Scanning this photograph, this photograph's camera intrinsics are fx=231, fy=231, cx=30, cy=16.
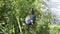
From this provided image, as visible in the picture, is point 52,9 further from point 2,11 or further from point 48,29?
point 2,11

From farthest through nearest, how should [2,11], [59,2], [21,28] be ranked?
[59,2], [2,11], [21,28]

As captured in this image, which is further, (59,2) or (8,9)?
(59,2)

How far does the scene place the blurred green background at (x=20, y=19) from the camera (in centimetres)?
299

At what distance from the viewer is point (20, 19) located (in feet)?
9.91

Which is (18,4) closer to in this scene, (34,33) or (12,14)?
(12,14)

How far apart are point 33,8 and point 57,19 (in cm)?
37

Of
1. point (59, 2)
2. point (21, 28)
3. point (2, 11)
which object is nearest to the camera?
point (21, 28)

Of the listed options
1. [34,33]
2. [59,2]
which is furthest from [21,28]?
[59,2]

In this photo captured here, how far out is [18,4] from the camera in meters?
3.01

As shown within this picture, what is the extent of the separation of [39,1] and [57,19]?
0.36 meters

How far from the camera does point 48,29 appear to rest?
3.04m

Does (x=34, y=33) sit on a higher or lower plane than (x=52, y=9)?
lower

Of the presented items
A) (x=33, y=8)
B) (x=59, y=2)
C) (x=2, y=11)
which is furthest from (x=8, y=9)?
(x=59, y=2)

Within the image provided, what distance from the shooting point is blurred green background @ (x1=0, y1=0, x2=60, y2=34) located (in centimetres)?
299
